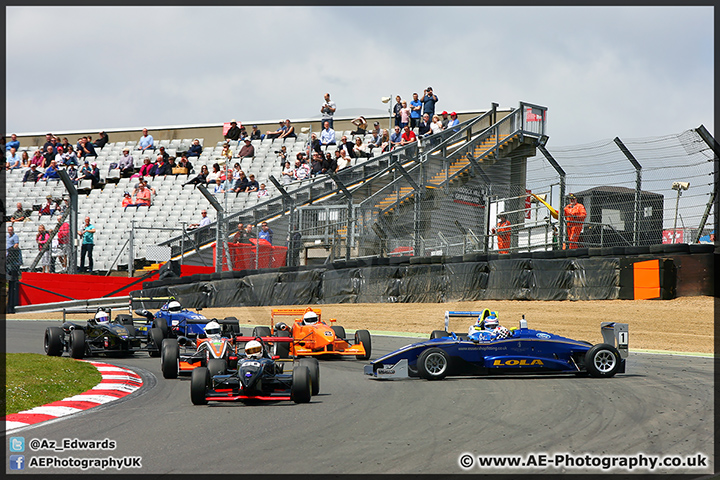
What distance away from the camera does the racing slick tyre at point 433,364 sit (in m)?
10.5

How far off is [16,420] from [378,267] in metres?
12.3

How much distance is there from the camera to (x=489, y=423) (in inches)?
280

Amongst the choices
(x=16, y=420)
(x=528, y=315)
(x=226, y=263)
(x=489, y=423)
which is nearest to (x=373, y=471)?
(x=489, y=423)

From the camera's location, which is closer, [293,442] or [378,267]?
[293,442]

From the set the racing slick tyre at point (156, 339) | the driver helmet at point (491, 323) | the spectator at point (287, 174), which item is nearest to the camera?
the driver helmet at point (491, 323)

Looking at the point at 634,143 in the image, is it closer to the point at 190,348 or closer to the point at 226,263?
the point at 190,348

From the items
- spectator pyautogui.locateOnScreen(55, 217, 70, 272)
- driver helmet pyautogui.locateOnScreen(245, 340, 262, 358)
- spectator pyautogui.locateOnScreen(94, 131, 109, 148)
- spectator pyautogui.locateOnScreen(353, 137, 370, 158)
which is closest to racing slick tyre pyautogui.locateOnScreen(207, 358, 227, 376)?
driver helmet pyautogui.locateOnScreen(245, 340, 262, 358)

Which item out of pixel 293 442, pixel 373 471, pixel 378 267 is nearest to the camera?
pixel 373 471

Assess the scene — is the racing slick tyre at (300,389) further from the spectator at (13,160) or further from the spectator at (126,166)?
the spectator at (13,160)

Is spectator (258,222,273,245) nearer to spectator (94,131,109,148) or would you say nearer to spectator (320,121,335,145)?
spectator (320,121,335,145)

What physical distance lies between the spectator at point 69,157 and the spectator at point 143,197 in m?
5.00

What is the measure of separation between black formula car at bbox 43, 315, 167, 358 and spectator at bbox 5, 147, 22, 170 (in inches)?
835

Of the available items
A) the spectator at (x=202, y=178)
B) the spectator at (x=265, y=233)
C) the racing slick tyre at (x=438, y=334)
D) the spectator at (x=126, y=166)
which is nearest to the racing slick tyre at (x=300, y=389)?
the racing slick tyre at (x=438, y=334)

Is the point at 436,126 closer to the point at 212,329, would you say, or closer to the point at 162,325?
the point at 162,325
